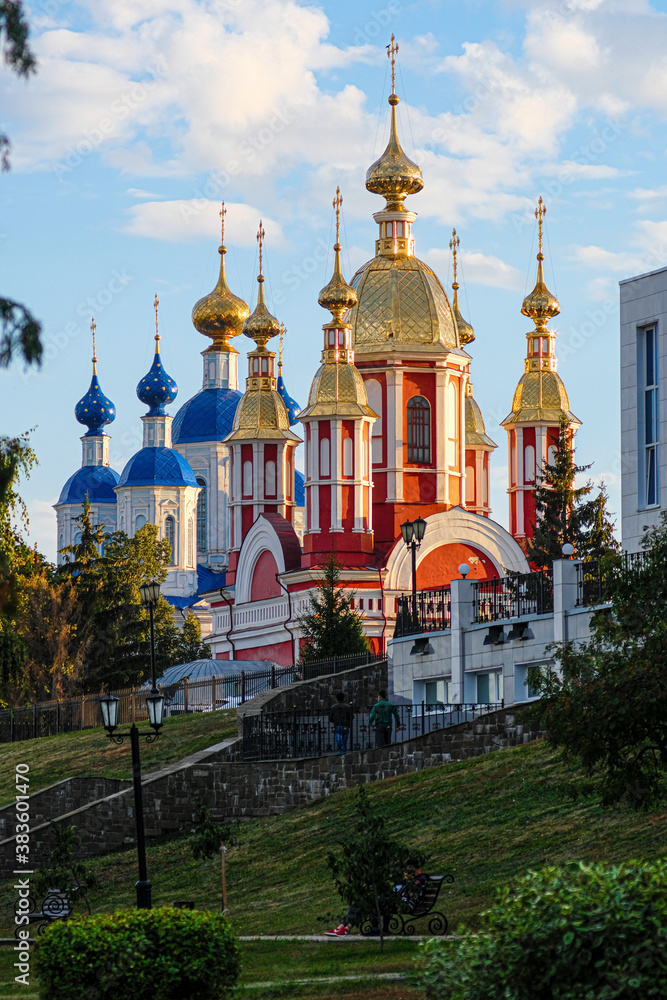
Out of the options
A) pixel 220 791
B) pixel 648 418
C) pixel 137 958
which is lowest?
pixel 220 791

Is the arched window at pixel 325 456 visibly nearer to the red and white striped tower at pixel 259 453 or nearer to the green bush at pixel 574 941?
the red and white striped tower at pixel 259 453

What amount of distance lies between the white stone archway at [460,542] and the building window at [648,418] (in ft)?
90.5

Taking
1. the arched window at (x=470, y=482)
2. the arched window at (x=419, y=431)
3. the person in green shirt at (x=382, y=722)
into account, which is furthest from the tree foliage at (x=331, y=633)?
the arched window at (x=470, y=482)

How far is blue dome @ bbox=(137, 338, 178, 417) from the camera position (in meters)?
94.6

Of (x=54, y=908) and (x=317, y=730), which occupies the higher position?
(x=317, y=730)

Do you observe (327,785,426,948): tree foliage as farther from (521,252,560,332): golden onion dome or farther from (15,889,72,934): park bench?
(521,252,560,332): golden onion dome

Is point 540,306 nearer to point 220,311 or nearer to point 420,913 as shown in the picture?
point 220,311

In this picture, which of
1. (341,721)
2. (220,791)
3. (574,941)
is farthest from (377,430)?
(574,941)

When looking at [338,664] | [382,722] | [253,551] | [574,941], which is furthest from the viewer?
[253,551]

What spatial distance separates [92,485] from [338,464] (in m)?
51.1

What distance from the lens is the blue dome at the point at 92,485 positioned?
98.8 m

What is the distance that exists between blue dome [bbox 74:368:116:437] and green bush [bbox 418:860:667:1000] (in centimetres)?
9301

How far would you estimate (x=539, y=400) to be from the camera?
57.4 meters

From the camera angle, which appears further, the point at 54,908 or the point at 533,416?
the point at 533,416
